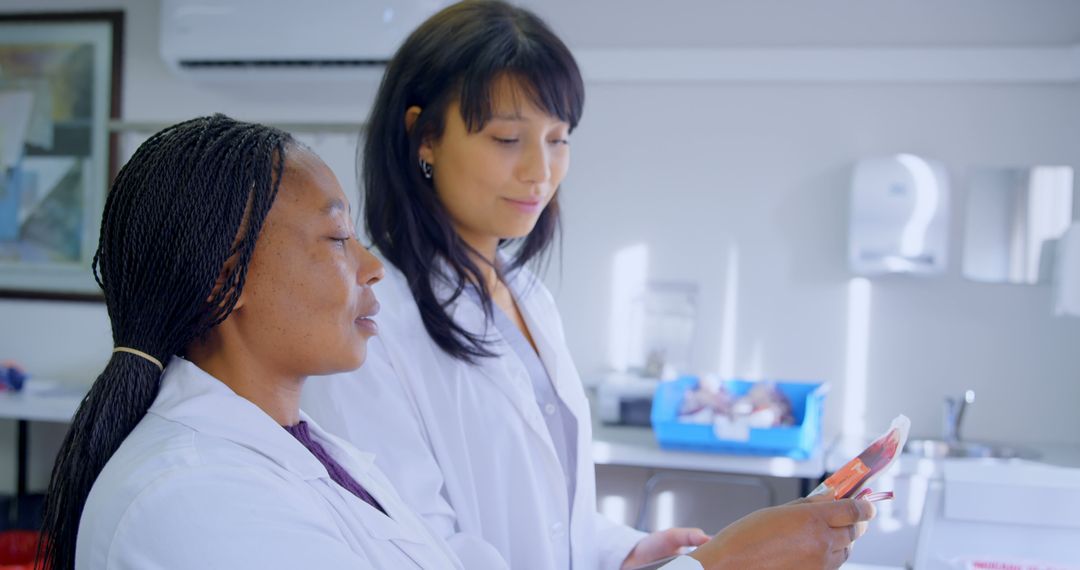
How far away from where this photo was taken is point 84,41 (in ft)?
13.0

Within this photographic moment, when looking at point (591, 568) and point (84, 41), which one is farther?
point (84, 41)

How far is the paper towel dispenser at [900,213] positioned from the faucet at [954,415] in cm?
39

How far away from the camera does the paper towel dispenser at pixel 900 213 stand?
129 inches

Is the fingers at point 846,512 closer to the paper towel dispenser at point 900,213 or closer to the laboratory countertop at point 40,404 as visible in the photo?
the paper towel dispenser at point 900,213

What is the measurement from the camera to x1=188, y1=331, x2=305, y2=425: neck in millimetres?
918

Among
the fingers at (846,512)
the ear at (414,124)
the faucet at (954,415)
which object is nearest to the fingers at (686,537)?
the fingers at (846,512)

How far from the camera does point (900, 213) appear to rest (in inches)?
130

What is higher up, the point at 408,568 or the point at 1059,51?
the point at 1059,51

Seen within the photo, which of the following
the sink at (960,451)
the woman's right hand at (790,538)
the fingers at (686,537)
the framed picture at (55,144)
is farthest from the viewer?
the framed picture at (55,144)

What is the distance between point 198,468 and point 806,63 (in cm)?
299

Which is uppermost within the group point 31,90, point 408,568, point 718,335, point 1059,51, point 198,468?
point 1059,51

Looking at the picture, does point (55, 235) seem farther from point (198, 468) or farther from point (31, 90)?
point (198, 468)

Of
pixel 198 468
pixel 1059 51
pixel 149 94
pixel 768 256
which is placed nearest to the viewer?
pixel 198 468

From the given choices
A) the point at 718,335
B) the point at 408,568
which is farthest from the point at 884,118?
the point at 408,568
